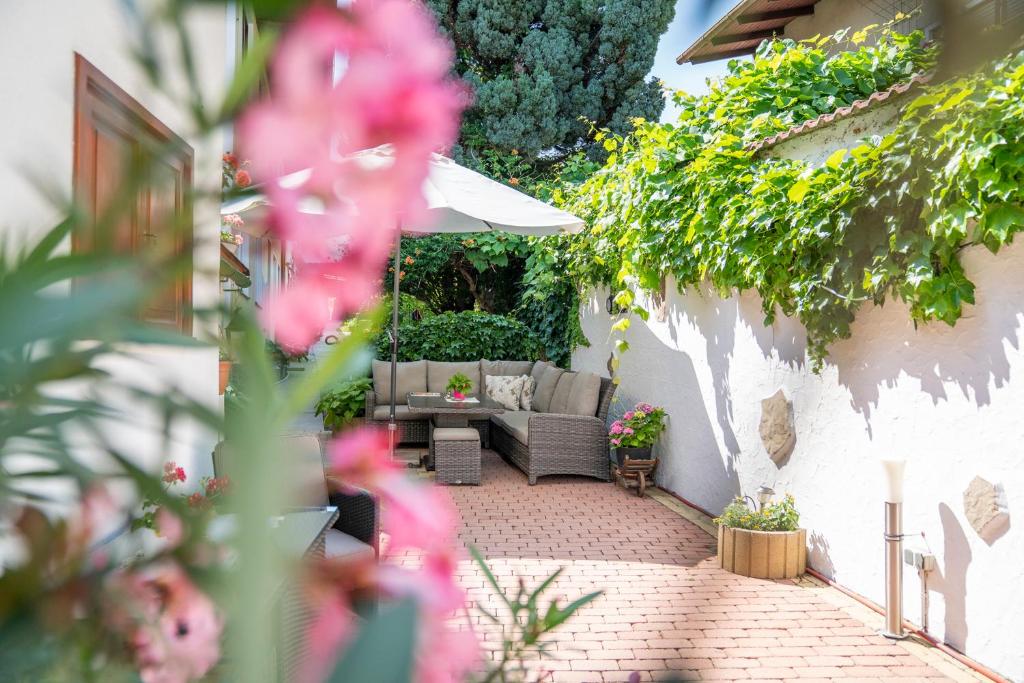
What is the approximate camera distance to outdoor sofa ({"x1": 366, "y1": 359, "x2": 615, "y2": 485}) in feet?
22.2

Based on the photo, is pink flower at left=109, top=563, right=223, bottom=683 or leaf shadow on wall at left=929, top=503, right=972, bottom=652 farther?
→ leaf shadow on wall at left=929, top=503, right=972, bottom=652

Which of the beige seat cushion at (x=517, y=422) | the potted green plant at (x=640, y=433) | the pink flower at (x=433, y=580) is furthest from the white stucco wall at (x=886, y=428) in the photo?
the pink flower at (x=433, y=580)

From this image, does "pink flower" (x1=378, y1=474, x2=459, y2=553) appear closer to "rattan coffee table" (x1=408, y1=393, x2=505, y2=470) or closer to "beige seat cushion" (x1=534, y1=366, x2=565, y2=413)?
"rattan coffee table" (x1=408, y1=393, x2=505, y2=470)

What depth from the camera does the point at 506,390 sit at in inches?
343

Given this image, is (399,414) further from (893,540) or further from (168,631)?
(168,631)

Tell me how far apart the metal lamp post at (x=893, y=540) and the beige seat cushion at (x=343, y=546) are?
2.23 metres

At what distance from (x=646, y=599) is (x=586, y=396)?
3301mm

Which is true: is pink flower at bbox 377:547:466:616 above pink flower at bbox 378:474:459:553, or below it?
below

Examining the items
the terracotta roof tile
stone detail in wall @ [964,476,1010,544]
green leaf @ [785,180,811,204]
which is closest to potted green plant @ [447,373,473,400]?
the terracotta roof tile

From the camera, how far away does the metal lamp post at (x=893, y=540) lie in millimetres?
3414

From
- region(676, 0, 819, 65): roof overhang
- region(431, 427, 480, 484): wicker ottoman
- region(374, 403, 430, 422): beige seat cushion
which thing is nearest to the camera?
region(676, 0, 819, 65): roof overhang

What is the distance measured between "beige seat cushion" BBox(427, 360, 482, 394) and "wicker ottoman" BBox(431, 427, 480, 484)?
233 centimetres

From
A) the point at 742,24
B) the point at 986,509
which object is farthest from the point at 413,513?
the point at 986,509

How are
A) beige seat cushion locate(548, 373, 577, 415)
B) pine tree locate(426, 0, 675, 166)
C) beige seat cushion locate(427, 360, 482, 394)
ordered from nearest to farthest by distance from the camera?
beige seat cushion locate(548, 373, 577, 415), beige seat cushion locate(427, 360, 482, 394), pine tree locate(426, 0, 675, 166)
